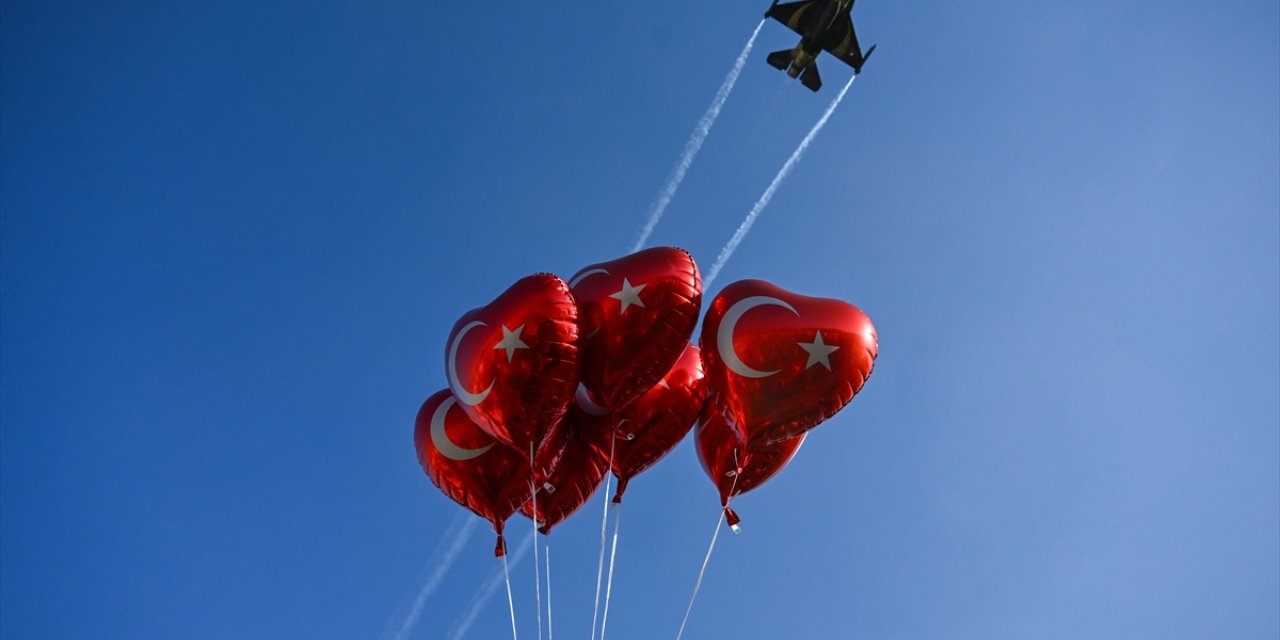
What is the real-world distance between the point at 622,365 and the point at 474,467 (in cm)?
197

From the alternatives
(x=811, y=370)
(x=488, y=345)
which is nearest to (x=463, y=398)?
(x=488, y=345)

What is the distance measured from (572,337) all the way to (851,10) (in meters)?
13.8

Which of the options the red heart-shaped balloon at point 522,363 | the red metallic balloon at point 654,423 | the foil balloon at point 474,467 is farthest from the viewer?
the red metallic balloon at point 654,423

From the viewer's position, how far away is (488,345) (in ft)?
24.0

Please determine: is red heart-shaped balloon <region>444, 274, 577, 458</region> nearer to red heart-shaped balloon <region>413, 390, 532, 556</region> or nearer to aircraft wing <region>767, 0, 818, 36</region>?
red heart-shaped balloon <region>413, 390, 532, 556</region>

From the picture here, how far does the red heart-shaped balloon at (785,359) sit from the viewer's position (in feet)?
24.0

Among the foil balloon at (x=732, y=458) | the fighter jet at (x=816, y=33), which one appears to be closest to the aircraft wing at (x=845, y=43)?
the fighter jet at (x=816, y=33)

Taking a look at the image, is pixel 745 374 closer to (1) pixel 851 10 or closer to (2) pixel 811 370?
(2) pixel 811 370

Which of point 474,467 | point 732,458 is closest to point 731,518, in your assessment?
point 732,458

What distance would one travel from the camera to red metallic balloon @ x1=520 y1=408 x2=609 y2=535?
8.52 metres

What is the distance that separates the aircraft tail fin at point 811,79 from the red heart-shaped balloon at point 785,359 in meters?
13.4

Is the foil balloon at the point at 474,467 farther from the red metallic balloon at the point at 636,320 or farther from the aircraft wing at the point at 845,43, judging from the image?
the aircraft wing at the point at 845,43

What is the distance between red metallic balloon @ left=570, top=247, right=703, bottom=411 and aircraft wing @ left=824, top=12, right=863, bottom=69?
41.7 ft

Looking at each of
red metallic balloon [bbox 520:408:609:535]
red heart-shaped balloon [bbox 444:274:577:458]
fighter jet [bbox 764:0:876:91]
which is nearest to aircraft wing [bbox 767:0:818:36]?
fighter jet [bbox 764:0:876:91]
